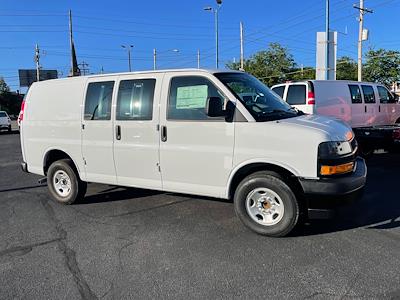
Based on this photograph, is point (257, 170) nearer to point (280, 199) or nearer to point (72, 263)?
point (280, 199)

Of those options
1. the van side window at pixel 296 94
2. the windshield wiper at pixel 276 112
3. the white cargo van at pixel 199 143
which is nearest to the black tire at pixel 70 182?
the white cargo van at pixel 199 143

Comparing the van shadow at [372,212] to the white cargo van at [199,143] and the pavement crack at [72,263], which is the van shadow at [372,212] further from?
the pavement crack at [72,263]

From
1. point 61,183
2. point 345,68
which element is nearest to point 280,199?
point 61,183

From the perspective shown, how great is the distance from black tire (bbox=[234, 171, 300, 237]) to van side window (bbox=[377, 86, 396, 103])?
380 inches

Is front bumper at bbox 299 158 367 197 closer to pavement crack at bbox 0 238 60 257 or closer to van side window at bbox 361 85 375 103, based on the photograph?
pavement crack at bbox 0 238 60 257

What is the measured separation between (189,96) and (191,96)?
29 mm

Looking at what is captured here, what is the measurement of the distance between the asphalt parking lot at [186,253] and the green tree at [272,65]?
40834mm

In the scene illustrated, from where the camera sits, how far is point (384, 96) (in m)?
13.1

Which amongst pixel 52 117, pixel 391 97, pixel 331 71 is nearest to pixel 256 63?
pixel 331 71

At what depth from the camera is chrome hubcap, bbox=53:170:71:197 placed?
21.8 ft

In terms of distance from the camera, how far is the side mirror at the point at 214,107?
4844mm

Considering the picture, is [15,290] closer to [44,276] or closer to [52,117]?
[44,276]

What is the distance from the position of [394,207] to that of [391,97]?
8520 millimetres

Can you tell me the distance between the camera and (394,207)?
5930 millimetres
